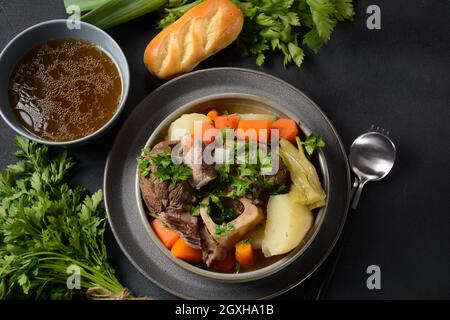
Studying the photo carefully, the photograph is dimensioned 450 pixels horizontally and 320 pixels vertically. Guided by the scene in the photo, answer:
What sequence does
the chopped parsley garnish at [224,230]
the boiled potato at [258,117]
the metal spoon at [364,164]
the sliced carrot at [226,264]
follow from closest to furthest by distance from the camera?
the chopped parsley garnish at [224,230] → the sliced carrot at [226,264] → the boiled potato at [258,117] → the metal spoon at [364,164]

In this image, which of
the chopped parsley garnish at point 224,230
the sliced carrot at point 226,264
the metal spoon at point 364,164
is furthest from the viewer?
the metal spoon at point 364,164

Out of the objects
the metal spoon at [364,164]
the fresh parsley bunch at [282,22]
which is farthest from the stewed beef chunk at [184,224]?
the fresh parsley bunch at [282,22]

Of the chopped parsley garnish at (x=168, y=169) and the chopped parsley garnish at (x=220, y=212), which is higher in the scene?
the chopped parsley garnish at (x=168, y=169)

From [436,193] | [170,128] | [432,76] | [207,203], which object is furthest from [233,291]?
[432,76]

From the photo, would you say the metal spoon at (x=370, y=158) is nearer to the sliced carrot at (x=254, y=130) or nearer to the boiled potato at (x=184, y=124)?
the sliced carrot at (x=254, y=130)

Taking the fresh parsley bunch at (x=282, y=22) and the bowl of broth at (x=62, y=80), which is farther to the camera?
the fresh parsley bunch at (x=282, y=22)

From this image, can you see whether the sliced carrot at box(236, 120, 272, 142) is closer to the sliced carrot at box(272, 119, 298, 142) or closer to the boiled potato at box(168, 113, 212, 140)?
the sliced carrot at box(272, 119, 298, 142)
